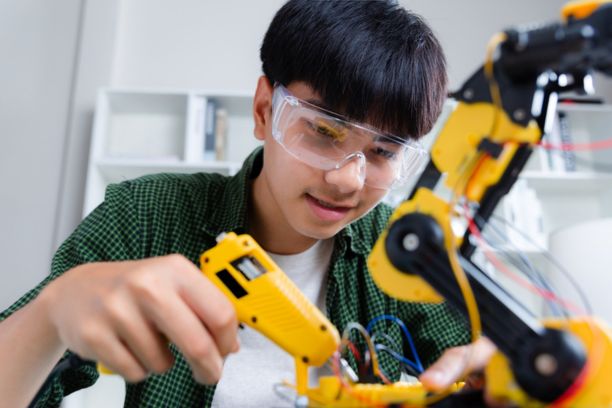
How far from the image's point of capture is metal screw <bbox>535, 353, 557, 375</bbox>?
43 centimetres

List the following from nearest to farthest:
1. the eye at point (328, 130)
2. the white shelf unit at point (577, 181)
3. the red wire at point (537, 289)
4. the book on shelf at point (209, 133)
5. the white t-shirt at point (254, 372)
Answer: the red wire at point (537, 289), the eye at point (328, 130), the white t-shirt at point (254, 372), the book on shelf at point (209, 133), the white shelf unit at point (577, 181)

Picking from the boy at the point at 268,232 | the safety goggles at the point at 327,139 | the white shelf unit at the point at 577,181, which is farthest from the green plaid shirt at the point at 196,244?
the white shelf unit at the point at 577,181

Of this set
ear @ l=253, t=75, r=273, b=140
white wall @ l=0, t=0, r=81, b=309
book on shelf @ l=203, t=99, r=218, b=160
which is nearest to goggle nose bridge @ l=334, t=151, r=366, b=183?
ear @ l=253, t=75, r=273, b=140

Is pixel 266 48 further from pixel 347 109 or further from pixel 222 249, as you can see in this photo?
pixel 222 249

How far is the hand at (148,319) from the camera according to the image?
0.54 m

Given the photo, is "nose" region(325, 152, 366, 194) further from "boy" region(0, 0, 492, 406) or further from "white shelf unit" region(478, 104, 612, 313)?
"white shelf unit" region(478, 104, 612, 313)

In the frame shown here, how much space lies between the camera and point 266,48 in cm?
107

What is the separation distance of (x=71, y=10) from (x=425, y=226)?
2570 millimetres

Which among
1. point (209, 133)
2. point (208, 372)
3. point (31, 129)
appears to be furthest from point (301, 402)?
point (31, 129)

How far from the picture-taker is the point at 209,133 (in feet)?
8.33

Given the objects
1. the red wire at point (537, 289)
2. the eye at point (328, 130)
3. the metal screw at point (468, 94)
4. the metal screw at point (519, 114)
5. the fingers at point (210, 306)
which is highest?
the metal screw at point (468, 94)

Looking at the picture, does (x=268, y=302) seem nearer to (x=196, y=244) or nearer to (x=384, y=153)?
(x=384, y=153)

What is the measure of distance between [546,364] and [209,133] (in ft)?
7.37

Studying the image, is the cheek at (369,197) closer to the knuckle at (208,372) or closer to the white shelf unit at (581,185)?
the knuckle at (208,372)
